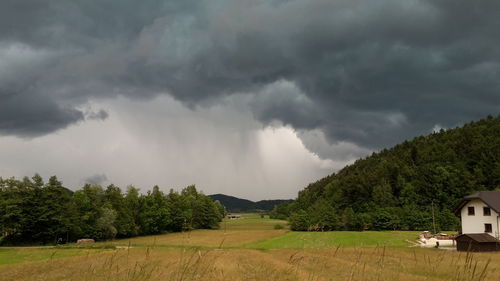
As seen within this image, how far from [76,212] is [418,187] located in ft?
333

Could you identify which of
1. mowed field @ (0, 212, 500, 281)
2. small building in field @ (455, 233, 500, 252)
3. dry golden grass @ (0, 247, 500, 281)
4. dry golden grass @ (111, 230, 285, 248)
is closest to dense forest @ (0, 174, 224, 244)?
dry golden grass @ (111, 230, 285, 248)

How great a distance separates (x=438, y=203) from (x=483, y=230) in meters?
54.3

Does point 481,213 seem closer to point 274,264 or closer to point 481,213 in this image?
point 481,213

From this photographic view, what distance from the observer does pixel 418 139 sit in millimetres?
175625

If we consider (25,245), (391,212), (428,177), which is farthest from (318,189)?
(25,245)

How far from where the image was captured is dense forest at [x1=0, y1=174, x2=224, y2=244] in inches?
2955

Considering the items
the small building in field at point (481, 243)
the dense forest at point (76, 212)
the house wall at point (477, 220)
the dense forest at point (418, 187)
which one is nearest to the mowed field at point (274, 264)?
the small building in field at point (481, 243)

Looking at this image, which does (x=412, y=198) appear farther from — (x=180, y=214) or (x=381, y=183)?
(x=180, y=214)

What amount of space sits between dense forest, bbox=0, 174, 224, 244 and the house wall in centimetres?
4840

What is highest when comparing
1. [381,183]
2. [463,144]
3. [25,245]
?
[463,144]

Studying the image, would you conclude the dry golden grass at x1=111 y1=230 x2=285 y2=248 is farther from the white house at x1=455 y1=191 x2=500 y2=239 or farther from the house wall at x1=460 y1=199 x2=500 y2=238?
the white house at x1=455 y1=191 x2=500 y2=239

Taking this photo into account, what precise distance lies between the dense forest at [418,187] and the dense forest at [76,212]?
4285 cm

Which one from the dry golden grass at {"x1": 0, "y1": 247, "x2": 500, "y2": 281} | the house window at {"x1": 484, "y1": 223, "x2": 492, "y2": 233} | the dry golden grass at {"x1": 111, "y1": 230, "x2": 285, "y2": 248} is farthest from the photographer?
the house window at {"x1": 484, "y1": 223, "x2": 492, "y2": 233}

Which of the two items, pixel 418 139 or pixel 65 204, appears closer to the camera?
pixel 65 204
